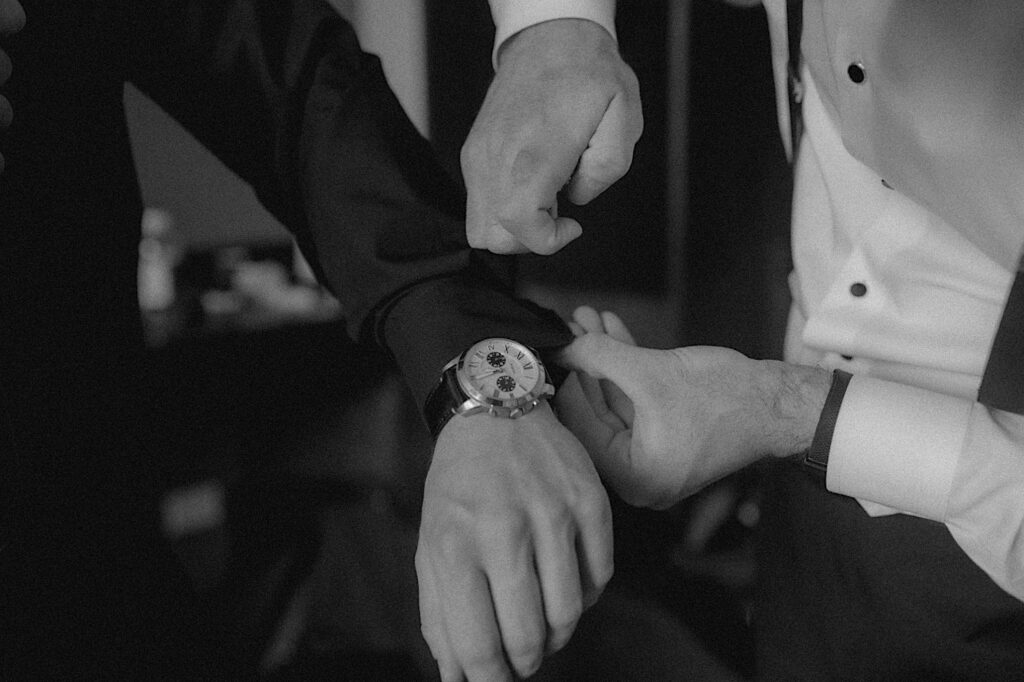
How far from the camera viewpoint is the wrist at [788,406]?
0.81m

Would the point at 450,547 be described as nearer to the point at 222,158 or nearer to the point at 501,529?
the point at 501,529

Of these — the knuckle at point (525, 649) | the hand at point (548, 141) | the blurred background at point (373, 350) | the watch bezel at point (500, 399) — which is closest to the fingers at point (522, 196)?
the hand at point (548, 141)

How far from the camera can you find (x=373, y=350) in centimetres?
238

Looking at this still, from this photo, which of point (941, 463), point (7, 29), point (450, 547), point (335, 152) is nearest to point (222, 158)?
point (335, 152)

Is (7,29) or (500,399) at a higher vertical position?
(7,29)

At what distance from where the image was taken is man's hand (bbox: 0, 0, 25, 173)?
0.63m

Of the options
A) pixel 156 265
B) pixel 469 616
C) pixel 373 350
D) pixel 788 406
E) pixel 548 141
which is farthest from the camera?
pixel 373 350

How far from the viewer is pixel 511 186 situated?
0.73 metres

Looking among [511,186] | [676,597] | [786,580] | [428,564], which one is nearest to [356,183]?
[511,186]

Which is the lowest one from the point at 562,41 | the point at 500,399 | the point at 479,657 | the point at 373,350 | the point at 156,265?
the point at 373,350

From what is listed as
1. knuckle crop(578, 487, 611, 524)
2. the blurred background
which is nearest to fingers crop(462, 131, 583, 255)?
knuckle crop(578, 487, 611, 524)

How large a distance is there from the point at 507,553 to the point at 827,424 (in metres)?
0.38

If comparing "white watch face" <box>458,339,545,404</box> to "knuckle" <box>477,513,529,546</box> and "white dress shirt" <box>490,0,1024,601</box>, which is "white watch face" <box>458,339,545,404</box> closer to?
"knuckle" <box>477,513,529,546</box>

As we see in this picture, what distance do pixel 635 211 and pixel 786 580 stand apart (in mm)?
1518
